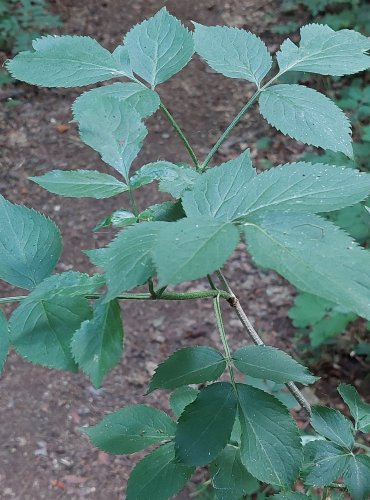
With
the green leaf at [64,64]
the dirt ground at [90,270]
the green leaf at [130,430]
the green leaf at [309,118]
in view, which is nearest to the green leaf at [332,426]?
the green leaf at [130,430]

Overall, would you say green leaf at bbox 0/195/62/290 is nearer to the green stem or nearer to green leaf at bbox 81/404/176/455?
the green stem

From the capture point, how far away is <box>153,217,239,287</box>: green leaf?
1.95 ft

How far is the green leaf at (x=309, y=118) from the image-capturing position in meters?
0.98

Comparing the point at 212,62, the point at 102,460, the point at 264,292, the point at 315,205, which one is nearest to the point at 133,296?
the point at 315,205

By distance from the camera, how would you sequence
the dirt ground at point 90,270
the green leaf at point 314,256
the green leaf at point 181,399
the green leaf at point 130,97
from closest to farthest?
1. the green leaf at point 314,256
2. the green leaf at point 130,97
3. the green leaf at point 181,399
4. the dirt ground at point 90,270

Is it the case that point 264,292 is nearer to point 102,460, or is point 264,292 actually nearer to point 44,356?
point 102,460

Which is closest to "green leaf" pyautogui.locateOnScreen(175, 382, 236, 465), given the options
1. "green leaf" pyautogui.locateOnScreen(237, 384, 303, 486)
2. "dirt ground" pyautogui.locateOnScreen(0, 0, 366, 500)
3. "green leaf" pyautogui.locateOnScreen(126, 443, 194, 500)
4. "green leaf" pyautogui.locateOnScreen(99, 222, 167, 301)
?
"green leaf" pyautogui.locateOnScreen(237, 384, 303, 486)

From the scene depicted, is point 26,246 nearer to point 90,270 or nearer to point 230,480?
point 230,480

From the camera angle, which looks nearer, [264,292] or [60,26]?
[264,292]

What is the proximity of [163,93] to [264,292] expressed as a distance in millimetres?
2632

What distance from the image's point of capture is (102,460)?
3.36 m

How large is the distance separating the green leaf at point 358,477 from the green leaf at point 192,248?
665mm

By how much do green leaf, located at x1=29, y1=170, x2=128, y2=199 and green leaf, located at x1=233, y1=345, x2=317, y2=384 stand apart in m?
0.32

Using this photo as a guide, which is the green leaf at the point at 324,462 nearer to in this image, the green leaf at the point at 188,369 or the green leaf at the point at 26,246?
the green leaf at the point at 188,369
